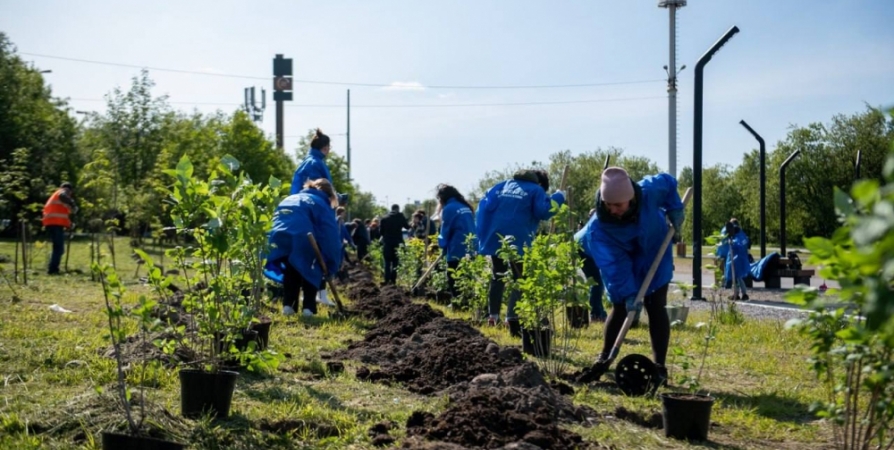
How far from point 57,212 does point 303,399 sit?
1285 cm

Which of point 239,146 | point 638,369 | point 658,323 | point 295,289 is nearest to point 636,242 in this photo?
point 658,323

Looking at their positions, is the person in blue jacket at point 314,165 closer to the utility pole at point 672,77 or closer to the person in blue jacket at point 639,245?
the person in blue jacket at point 639,245

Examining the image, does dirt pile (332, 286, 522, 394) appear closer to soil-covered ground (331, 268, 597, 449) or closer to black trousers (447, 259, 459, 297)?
soil-covered ground (331, 268, 597, 449)

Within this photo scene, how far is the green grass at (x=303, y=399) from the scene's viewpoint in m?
4.11

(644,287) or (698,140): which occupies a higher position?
(698,140)

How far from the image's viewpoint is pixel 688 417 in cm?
454

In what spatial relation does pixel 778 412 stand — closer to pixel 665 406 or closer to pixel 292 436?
pixel 665 406

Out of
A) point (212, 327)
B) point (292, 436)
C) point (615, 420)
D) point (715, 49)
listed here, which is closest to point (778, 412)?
point (615, 420)

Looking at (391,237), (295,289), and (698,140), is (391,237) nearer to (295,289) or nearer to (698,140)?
(698,140)

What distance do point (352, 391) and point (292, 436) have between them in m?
1.21

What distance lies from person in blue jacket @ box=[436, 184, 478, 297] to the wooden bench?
29.5 feet

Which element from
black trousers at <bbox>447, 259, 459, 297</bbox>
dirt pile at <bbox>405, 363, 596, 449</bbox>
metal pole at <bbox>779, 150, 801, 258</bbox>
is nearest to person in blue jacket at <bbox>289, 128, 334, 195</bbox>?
black trousers at <bbox>447, 259, 459, 297</bbox>

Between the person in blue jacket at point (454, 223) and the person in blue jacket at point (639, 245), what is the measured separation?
6.50 metres

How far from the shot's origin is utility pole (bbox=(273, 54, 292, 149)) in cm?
3916
